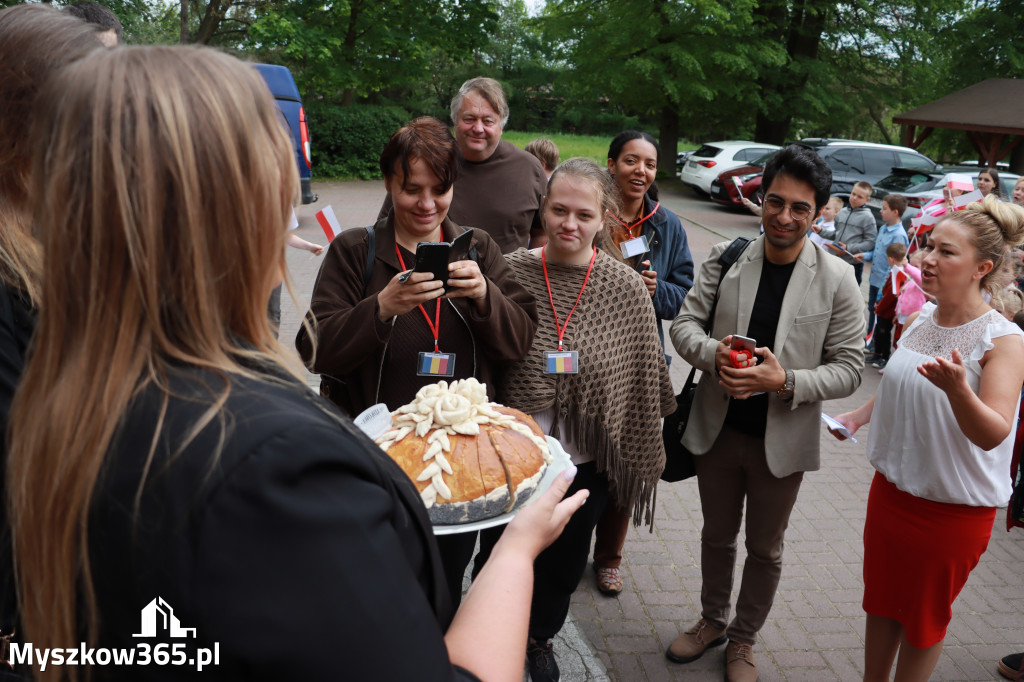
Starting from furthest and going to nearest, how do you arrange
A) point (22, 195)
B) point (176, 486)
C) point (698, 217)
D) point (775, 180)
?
point (698, 217) → point (775, 180) → point (22, 195) → point (176, 486)

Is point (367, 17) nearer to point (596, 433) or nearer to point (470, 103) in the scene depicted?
point (470, 103)

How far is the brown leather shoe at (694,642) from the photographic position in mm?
3305

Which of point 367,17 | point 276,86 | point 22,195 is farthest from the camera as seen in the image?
point 367,17

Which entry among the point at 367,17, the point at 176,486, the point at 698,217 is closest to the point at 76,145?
the point at 176,486

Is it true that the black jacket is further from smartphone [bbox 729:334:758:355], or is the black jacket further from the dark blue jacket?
the dark blue jacket

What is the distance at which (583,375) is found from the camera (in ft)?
9.42

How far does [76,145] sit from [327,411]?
0.43 m

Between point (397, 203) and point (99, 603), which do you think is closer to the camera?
point (99, 603)

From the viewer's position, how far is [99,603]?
2.96 ft

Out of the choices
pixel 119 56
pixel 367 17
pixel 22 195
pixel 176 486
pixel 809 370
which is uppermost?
pixel 367 17

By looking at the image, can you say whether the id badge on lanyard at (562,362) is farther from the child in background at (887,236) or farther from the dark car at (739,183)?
the dark car at (739,183)

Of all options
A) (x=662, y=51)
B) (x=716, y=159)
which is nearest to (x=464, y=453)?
(x=716, y=159)

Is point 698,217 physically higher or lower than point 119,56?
lower

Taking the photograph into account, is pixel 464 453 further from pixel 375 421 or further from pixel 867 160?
pixel 867 160
